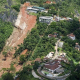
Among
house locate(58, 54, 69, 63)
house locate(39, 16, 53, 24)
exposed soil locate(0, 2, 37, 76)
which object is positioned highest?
house locate(39, 16, 53, 24)

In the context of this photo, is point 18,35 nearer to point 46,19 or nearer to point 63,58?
point 46,19

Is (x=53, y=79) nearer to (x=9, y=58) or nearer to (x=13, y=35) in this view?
(x=9, y=58)

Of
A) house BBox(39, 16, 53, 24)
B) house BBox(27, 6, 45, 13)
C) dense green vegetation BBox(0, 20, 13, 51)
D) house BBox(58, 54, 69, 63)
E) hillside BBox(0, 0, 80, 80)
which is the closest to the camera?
hillside BBox(0, 0, 80, 80)

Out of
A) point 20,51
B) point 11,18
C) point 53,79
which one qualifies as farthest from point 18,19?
point 53,79

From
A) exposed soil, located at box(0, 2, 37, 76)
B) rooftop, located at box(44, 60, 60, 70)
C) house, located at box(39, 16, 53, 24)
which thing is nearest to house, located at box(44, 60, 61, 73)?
rooftop, located at box(44, 60, 60, 70)

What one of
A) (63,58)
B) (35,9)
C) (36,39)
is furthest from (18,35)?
(63,58)

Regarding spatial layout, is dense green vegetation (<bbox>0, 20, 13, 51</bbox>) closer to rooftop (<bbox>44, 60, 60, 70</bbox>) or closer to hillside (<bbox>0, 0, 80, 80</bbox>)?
hillside (<bbox>0, 0, 80, 80</bbox>)

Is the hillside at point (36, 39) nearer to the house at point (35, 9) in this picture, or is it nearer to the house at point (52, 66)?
the house at point (52, 66)

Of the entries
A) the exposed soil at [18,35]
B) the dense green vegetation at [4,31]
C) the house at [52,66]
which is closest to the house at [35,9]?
the exposed soil at [18,35]
